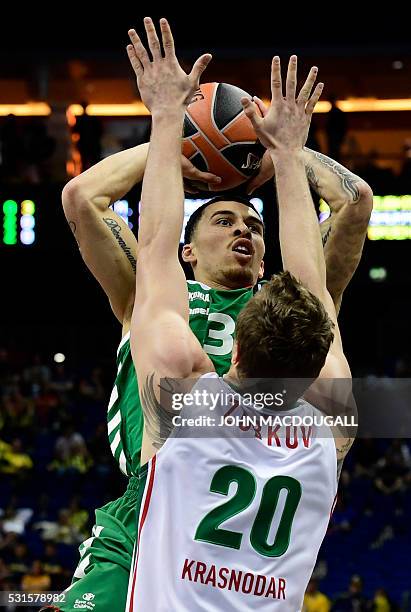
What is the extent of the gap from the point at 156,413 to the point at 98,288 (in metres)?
12.6

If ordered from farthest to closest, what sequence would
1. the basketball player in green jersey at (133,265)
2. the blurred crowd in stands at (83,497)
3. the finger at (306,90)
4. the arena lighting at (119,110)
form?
1. the arena lighting at (119,110)
2. the blurred crowd in stands at (83,497)
3. the basketball player in green jersey at (133,265)
4. the finger at (306,90)

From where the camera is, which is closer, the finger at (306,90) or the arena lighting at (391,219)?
the finger at (306,90)

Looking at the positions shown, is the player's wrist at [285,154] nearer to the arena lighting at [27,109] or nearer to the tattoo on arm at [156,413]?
the tattoo on arm at [156,413]

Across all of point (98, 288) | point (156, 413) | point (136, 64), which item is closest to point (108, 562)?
point (156, 413)

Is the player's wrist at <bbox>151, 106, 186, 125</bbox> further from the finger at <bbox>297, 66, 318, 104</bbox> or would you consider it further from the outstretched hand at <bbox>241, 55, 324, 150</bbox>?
→ the finger at <bbox>297, 66, 318, 104</bbox>

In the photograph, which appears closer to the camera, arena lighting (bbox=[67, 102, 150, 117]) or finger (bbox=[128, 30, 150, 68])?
finger (bbox=[128, 30, 150, 68])

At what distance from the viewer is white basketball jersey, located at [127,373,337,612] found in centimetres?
271

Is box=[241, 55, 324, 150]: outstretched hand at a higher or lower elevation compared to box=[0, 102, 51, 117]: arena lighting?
lower

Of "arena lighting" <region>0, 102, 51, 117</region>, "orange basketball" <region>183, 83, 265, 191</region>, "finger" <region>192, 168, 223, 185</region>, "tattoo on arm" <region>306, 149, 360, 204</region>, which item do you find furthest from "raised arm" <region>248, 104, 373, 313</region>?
"arena lighting" <region>0, 102, 51, 117</region>

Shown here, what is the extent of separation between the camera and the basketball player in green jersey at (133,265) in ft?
12.0

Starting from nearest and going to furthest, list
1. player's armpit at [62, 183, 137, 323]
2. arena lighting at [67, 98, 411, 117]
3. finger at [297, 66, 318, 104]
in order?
finger at [297, 66, 318, 104], player's armpit at [62, 183, 137, 323], arena lighting at [67, 98, 411, 117]

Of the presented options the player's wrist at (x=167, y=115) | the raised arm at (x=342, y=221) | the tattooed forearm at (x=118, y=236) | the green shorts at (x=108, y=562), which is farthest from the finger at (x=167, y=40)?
the green shorts at (x=108, y=562)

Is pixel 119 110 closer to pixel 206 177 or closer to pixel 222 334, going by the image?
pixel 206 177

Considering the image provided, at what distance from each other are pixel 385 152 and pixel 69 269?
668 cm
